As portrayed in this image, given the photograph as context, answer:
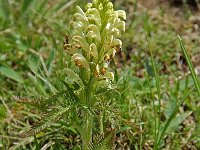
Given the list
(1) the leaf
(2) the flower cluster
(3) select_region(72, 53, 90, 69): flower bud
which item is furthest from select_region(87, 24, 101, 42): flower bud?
(1) the leaf

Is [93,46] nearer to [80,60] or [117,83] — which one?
[80,60]

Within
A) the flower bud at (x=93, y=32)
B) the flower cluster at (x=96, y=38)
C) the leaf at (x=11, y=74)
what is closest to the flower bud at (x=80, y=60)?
the flower cluster at (x=96, y=38)

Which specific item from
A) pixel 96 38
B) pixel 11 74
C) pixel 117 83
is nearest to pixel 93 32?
pixel 96 38

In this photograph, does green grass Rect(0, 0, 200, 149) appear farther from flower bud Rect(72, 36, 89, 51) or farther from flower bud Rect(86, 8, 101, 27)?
flower bud Rect(86, 8, 101, 27)

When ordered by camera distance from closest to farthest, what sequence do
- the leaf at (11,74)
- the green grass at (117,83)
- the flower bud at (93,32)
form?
the flower bud at (93,32)
the green grass at (117,83)
the leaf at (11,74)

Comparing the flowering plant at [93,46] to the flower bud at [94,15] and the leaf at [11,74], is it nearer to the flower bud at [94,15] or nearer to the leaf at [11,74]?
the flower bud at [94,15]

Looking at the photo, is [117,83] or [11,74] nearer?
[117,83]
